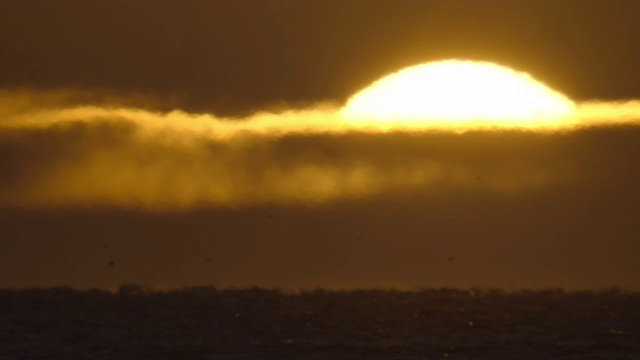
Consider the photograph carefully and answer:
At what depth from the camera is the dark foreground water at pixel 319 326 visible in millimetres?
89000

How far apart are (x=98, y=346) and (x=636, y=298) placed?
5327 centimetres

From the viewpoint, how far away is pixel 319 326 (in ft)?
362

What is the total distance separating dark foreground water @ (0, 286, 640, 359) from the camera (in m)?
89.0

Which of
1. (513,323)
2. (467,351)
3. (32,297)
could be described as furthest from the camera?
(32,297)

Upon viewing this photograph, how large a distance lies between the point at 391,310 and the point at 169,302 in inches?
687

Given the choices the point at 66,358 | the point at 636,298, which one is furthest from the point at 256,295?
the point at 66,358

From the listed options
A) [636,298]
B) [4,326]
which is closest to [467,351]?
[4,326]

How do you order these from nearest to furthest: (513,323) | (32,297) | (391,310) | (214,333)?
1. (214,333)
2. (513,323)
3. (391,310)
4. (32,297)

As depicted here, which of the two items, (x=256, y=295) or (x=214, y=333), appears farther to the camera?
(x=256, y=295)

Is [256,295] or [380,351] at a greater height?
[256,295]

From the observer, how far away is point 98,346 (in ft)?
303

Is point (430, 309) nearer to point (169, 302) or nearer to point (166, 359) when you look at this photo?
point (169, 302)

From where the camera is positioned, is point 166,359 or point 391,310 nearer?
point 166,359

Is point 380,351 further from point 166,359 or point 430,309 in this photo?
point 430,309
